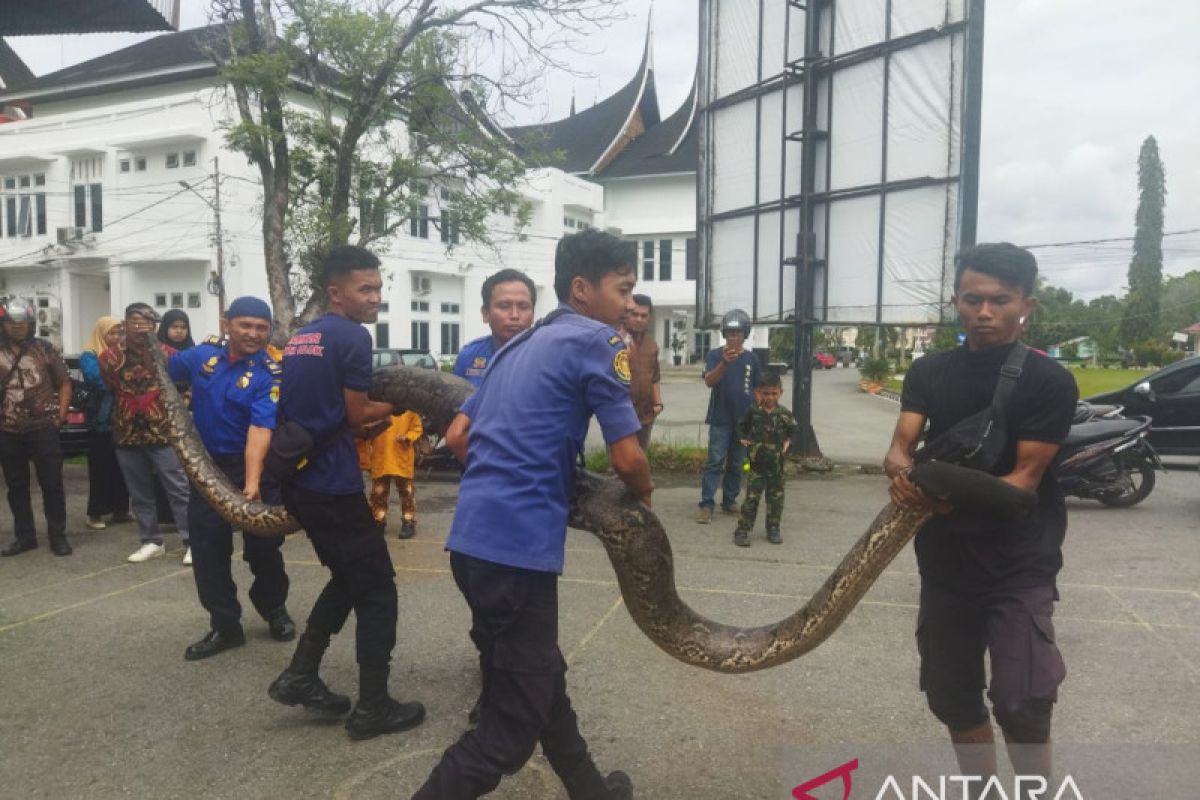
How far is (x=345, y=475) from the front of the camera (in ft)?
11.0

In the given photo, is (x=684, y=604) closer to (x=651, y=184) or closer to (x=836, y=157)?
(x=836, y=157)

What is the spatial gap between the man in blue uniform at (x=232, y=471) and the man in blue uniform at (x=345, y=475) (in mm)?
906

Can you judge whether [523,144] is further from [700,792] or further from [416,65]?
[700,792]

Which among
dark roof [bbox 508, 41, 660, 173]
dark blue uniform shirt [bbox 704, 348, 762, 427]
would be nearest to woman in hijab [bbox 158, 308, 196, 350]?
dark blue uniform shirt [bbox 704, 348, 762, 427]

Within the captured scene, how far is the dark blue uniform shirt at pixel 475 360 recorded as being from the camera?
15.6 ft

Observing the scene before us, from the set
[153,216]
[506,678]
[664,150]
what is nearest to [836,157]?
[506,678]

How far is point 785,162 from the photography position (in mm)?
11438

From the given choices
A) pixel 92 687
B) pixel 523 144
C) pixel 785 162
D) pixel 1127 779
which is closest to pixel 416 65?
pixel 523 144

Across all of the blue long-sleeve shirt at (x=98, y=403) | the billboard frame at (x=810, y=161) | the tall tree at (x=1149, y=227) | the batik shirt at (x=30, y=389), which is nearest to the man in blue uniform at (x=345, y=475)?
the batik shirt at (x=30, y=389)

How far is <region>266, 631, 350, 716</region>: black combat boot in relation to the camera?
3.52 metres

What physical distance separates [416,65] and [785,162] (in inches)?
238

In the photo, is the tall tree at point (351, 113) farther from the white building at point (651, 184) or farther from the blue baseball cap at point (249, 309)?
the white building at point (651, 184)

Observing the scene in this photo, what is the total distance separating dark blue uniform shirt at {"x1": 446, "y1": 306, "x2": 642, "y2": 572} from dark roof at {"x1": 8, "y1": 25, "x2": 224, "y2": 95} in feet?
93.9

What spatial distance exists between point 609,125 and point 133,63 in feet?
76.1
